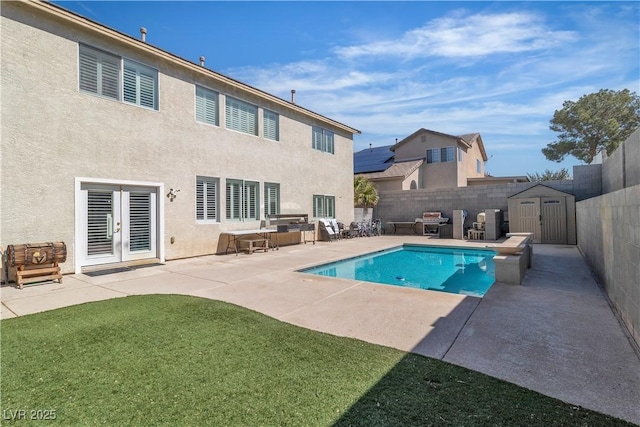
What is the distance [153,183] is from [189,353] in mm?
7606

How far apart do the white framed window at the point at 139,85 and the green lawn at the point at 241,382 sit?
7226 mm

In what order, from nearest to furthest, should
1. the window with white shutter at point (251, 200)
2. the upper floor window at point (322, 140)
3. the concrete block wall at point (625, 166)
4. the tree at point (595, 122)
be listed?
the concrete block wall at point (625, 166)
the window with white shutter at point (251, 200)
the upper floor window at point (322, 140)
the tree at point (595, 122)

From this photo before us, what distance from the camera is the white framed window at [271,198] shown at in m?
13.6

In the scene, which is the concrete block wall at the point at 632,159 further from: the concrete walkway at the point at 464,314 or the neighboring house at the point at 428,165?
the neighboring house at the point at 428,165

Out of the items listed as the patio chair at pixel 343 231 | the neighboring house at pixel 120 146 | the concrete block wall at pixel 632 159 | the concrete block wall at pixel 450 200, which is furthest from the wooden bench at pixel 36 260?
the concrete block wall at pixel 450 200

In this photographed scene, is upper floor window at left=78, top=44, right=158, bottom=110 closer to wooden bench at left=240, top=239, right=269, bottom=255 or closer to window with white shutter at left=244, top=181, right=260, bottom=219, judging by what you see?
window with white shutter at left=244, top=181, right=260, bottom=219

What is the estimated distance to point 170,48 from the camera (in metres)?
10.1

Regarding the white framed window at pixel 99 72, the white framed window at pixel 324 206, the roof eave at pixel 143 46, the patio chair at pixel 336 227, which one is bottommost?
the patio chair at pixel 336 227

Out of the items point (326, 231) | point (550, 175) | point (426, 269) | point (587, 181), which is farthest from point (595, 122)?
point (426, 269)

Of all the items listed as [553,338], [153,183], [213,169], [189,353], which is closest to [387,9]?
[213,169]

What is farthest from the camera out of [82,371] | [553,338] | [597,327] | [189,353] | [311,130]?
[311,130]

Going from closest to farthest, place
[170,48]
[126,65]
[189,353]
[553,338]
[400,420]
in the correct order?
1. [400,420]
2. [189,353]
3. [553,338]
4. [126,65]
5. [170,48]

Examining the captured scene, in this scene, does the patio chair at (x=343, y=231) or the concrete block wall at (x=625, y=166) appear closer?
the concrete block wall at (x=625, y=166)

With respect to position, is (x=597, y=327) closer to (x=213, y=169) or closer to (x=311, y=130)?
(x=213, y=169)
